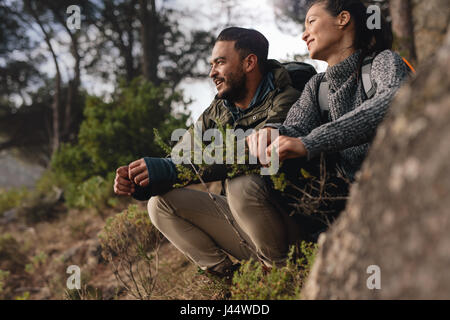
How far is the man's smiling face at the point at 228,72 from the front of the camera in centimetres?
278

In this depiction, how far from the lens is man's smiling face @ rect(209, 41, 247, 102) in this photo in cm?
278

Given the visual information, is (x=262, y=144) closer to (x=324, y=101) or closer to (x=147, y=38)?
(x=324, y=101)

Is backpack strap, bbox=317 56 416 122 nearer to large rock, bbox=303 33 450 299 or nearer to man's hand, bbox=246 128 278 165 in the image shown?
man's hand, bbox=246 128 278 165

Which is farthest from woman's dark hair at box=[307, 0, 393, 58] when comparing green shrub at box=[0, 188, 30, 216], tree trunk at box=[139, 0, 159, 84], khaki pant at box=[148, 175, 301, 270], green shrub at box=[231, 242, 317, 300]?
green shrub at box=[0, 188, 30, 216]

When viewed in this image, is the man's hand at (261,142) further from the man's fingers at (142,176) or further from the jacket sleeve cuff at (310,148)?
the man's fingers at (142,176)

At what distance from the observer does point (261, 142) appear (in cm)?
171

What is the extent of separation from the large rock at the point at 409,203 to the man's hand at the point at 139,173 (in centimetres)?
138

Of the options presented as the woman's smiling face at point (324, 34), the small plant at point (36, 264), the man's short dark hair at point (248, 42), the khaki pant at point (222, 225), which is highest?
the man's short dark hair at point (248, 42)

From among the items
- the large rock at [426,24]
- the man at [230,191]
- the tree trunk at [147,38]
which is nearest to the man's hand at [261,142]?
the man at [230,191]

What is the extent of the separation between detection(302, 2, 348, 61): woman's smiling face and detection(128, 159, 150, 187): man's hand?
4.11 feet
